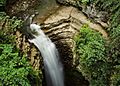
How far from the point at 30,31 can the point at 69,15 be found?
4.50ft

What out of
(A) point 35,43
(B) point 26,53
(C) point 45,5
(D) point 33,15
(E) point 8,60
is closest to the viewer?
(E) point 8,60

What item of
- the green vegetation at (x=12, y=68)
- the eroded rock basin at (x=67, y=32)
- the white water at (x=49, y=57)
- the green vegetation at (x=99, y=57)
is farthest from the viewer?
the eroded rock basin at (x=67, y=32)

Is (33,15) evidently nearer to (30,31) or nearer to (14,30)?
(30,31)

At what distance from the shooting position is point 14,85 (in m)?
6.36

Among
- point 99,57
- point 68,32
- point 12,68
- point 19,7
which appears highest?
point 19,7

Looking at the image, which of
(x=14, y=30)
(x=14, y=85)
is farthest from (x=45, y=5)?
(x=14, y=85)

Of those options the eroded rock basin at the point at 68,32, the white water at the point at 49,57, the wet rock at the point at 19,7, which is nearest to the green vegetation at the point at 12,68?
the white water at the point at 49,57

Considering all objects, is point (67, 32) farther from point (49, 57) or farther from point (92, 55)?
point (92, 55)

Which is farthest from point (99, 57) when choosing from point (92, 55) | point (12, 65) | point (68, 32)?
point (12, 65)

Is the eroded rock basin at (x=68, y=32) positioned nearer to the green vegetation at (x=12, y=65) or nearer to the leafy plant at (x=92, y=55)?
the leafy plant at (x=92, y=55)

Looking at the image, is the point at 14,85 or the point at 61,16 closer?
the point at 14,85

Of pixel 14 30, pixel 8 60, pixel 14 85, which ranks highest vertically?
pixel 14 30

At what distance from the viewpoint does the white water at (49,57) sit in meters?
7.91

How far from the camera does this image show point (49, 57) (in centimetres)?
800
